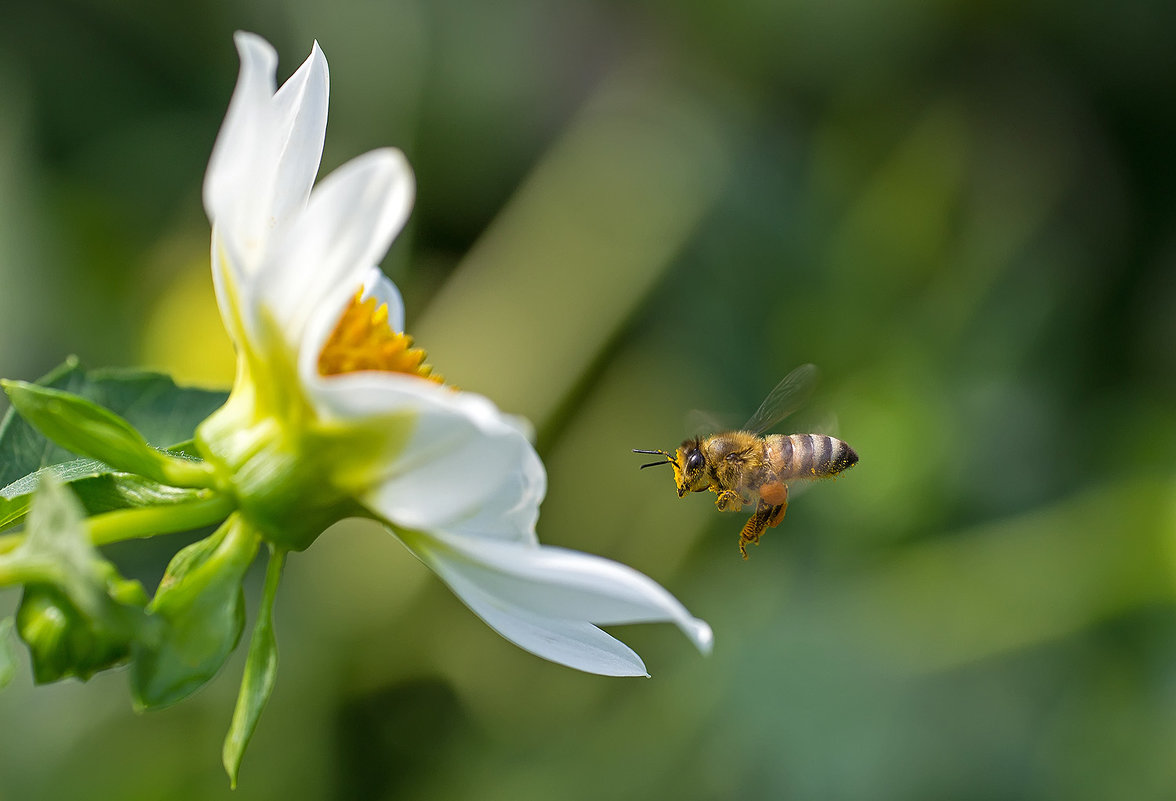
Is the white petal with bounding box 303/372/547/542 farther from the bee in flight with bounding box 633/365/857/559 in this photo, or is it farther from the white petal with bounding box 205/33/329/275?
the bee in flight with bounding box 633/365/857/559

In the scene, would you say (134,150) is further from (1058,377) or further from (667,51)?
(1058,377)

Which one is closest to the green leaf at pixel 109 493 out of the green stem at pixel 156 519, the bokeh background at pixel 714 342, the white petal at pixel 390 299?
the green stem at pixel 156 519

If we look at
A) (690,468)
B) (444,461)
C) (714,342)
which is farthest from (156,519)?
(714,342)

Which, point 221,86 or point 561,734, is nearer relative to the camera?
point 561,734

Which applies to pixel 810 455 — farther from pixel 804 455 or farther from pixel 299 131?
pixel 299 131

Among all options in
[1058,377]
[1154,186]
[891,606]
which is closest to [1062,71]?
[1154,186]

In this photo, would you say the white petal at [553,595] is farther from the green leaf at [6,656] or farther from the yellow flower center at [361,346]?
the green leaf at [6,656]
